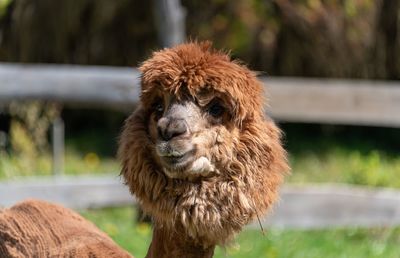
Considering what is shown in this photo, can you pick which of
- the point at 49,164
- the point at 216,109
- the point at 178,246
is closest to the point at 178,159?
the point at 216,109

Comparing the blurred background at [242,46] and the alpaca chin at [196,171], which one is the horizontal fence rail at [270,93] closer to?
the blurred background at [242,46]

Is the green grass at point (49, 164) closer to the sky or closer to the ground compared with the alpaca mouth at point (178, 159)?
closer to the ground

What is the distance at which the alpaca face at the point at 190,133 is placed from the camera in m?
3.26

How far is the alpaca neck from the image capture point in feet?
11.2

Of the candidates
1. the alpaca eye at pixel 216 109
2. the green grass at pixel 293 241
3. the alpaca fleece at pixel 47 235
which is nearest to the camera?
the alpaca eye at pixel 216 109

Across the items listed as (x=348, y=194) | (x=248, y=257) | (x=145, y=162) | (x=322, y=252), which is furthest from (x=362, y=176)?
(x=145, y=162)

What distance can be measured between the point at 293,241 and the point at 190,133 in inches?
151

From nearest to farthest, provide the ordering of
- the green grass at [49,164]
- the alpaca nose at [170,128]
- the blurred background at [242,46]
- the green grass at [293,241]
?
the alpaca nose at [170,128]
the green grass at [293,241]
the green grass at [49,164]
the blurred background at [242,46]

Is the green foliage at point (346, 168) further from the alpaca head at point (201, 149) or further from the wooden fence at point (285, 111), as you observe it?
the alpaca head at point (201, 149)

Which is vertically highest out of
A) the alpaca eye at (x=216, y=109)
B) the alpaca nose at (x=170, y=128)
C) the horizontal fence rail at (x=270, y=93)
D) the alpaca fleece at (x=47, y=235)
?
the alpaca eye at (x=216, y=109)

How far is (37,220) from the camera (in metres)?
4.15

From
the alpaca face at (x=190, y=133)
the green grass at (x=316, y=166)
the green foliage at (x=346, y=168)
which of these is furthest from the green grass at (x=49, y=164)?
the alpaca face at (x=190, y=133)

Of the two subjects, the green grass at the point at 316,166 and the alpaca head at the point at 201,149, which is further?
the green grass at the point at 316,166

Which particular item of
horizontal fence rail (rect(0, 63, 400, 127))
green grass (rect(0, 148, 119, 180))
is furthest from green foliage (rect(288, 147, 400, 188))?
green grass (rect(0, 148, 119, 180))
